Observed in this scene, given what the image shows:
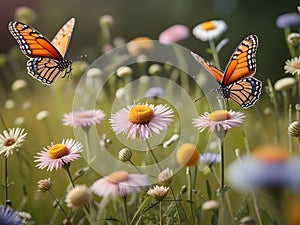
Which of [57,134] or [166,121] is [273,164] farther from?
[57,134]

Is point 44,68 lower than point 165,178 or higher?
→ higher

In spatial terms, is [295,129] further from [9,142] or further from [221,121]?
[9,142]

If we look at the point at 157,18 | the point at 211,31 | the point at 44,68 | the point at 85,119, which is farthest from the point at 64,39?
the point at 157,18

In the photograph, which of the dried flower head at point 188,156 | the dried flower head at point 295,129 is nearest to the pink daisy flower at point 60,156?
the dried flower head at point 188,156

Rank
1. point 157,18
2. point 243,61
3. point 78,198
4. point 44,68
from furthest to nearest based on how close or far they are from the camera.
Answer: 1. point 157,18
2. point 44,68
3. point 243,61
4. point 78,198

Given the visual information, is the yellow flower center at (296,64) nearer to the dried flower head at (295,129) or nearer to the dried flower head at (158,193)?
the dried flower head at (295,129)

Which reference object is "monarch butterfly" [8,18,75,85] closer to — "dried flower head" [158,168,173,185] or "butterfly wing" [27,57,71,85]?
"butterfly wing" [27,57,71,85]

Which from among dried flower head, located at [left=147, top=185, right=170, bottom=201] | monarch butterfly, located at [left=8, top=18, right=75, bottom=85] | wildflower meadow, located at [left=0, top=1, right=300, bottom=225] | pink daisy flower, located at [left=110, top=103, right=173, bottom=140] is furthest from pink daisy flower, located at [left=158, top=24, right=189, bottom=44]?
dried flower head, located at [left=147, top=185, right=170, bottom=201]

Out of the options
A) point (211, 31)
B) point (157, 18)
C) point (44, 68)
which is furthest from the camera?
point (157, 18)
